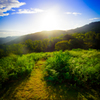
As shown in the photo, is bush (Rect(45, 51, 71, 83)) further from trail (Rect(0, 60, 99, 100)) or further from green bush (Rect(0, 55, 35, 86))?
green bush (Rect(0, 55, 35, 86))

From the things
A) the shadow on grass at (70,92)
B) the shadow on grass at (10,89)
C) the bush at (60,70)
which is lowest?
the shadow on grass at (70,92)

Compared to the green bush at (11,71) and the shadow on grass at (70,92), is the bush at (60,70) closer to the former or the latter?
the shadow on grass at (70,92)

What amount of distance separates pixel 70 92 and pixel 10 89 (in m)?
3.61

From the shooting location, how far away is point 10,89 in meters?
3.88

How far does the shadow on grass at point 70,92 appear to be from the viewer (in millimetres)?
3130

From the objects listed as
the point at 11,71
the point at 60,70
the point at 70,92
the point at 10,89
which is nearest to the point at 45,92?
the point at 70,92

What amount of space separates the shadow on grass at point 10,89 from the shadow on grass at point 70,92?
2.05 metres

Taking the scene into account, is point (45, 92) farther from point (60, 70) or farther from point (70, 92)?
point (60, 70)

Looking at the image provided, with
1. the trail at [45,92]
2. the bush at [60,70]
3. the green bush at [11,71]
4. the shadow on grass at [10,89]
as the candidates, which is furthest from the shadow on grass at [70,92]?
the green bush at [11,71]

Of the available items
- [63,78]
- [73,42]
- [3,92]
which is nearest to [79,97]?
[63,78]

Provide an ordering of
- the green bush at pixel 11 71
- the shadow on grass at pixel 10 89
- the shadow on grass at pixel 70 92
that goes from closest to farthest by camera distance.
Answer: the shadow on grass at pixel 70 92
the shadow on grass at pixel 10 89
the green bush at pixel 11 71

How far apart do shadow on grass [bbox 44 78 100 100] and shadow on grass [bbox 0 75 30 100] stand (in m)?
2.05

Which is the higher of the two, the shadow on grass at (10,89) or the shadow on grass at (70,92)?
the shadow on grass at (10,89)

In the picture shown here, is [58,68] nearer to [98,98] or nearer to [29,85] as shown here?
[29,85]
